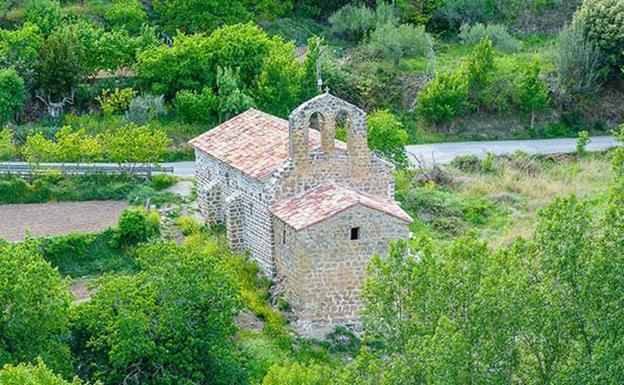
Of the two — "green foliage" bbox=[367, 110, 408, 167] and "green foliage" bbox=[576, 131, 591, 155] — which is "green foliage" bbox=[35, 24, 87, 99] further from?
"green foliage" bbox=[576, 131, 591, 155]

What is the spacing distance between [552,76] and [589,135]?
12.1 feet

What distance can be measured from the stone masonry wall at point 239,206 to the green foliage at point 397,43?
19063 mm

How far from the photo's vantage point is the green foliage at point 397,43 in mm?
57500

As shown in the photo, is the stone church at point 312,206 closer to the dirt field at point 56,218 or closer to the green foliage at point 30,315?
the dirt field at point 56,218

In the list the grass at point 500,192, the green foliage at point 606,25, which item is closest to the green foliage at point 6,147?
the grass at point 500,192

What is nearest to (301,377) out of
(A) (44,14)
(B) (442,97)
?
(B) (442,97)

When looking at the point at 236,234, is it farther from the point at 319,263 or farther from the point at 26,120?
the point at 26,120

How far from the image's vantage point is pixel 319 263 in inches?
1315

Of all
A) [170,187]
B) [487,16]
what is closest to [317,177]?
[170,187]

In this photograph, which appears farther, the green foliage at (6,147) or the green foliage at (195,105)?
the green foliage at (195,105)

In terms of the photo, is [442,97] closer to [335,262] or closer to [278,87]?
[278,87]

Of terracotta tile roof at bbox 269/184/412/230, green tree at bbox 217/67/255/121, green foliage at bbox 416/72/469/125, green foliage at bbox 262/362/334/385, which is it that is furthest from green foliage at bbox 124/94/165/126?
green foliage at bbox 262/362/334/385

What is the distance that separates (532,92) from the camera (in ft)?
179

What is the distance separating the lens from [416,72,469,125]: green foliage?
53312 millimetres
